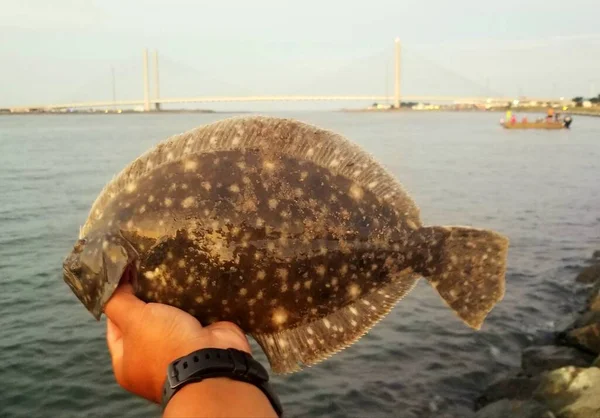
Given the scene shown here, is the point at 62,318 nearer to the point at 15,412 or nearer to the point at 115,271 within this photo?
the point at 15,412

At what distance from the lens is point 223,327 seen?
269 cm

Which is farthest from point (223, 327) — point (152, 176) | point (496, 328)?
point (496, 328)

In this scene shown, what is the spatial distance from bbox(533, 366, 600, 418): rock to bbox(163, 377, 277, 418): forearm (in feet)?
21.1

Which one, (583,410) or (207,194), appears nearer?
(207,194)

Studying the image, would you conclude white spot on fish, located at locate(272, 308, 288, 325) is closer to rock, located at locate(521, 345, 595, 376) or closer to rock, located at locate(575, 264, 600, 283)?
rock, located at locate(521, 345, 595, 376)

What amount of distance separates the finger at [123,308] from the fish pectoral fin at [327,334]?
64cm

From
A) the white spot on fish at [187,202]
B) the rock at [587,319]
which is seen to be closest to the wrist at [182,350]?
the white spot on fish at [187,202]

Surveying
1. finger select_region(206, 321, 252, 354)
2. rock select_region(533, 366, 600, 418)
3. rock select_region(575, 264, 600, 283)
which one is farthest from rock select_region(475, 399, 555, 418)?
rock select_region(575, 264, 600, 283)

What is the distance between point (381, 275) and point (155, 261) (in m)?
1.22

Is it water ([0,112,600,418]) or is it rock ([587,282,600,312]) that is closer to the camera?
water ([0,112,600,418])

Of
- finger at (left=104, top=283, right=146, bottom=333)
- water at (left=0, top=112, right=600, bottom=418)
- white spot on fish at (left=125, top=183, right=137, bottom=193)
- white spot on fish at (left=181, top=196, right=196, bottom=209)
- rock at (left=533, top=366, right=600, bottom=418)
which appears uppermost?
white spot on fish at (left=125, top=183, right=137, bottom=193)

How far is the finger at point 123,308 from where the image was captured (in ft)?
8.48

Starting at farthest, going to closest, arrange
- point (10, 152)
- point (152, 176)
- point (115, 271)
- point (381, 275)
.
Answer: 1. point (10, 152)
2. point (381, 275)
3. point (152, 176)
4. point (115, 271)

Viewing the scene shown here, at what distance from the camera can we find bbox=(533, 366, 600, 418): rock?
23.5 ft
